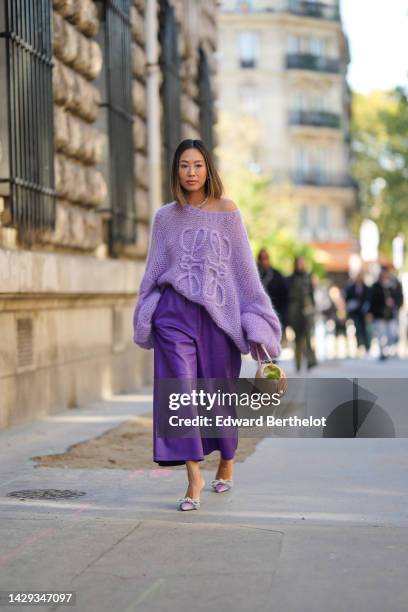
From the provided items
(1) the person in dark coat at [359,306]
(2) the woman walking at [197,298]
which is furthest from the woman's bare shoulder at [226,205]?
(1) the person in dark coat at [359,306]

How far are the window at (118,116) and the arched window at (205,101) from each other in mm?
5199

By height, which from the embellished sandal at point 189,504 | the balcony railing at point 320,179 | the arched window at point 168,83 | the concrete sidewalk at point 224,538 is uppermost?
the balcony railing at point 320,179

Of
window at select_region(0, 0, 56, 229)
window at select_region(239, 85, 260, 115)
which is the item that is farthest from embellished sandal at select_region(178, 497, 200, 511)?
window at select_region(239, 85, 260, 115)

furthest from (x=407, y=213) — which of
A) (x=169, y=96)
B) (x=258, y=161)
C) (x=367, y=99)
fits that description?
(x=169, y=96)

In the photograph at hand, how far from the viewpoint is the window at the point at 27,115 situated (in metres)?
10.2

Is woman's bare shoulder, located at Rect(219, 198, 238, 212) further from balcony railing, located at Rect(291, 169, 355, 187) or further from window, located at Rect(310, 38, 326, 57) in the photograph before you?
window, located at Rect(310, 38, 326, 57)

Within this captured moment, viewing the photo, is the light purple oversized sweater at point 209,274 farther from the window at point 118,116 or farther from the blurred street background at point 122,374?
the window at point 118,116

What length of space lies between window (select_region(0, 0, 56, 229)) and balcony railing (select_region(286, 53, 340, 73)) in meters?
65.1

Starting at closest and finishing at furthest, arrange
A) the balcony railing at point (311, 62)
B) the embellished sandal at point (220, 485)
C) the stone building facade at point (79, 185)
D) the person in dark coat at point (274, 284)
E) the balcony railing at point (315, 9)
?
the embellished sandal at point (220, 485)
the stone building facade at point (79, 185)
the person in dark coat at point (274, 284)
the balcony railing at point (311, 62)
the balcony railing at point (315, 9)

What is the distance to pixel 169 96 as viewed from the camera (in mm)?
17297

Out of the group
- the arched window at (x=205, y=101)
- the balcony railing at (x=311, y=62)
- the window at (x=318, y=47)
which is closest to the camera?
the arched window at (x=205, y=101)

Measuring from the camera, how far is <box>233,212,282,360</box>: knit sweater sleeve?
269 inches

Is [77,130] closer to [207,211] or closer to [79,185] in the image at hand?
[79,185]

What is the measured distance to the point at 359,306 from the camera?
25859 mm
